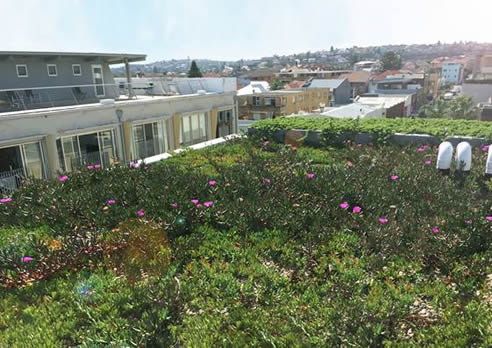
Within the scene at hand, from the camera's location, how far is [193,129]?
69.9 ft

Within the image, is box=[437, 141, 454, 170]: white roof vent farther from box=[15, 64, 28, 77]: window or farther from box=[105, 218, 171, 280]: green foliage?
box=[15, 64, 28, 77]: window

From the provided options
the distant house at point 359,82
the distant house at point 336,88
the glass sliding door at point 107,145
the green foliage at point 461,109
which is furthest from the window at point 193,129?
the distant house at point 359,82

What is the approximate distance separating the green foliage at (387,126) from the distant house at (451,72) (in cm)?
14158

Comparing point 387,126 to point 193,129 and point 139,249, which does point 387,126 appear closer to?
point 139,249

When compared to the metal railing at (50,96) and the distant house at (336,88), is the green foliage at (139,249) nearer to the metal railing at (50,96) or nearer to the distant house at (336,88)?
the metal railing at (50,96)

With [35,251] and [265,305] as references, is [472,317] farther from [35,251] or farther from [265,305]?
[35,251]

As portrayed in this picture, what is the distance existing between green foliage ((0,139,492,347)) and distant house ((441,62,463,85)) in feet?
486

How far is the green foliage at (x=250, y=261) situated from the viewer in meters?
3.51

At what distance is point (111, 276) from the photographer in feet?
14.9

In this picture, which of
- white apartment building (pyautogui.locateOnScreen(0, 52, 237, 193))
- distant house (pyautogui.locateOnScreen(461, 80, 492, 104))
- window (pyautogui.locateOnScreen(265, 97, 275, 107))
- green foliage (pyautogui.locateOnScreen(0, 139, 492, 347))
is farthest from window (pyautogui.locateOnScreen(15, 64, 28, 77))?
distant house (pyautogui.locateOnScreen(461, 80, 492, 104))

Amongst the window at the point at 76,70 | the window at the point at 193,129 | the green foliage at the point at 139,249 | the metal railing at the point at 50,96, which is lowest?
the window at the point at 193,129

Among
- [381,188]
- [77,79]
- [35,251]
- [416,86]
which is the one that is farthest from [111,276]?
[416,86]

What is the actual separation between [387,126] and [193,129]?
1219 centimetres

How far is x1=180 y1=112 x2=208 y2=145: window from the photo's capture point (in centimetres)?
2062
